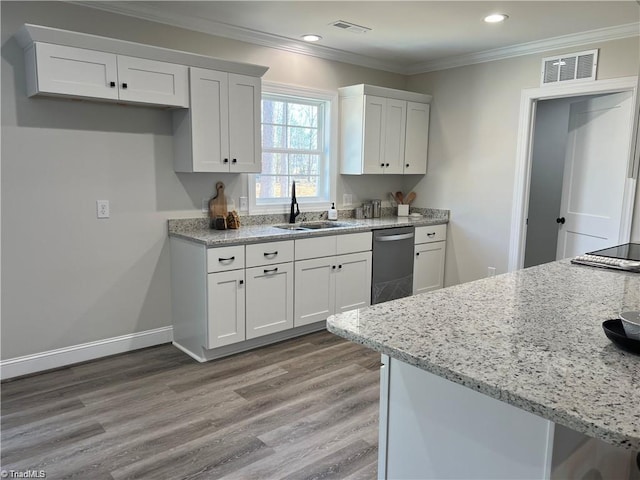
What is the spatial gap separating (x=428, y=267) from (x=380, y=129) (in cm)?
148

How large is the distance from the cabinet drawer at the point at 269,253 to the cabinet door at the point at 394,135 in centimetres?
160

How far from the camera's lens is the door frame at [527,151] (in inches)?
145

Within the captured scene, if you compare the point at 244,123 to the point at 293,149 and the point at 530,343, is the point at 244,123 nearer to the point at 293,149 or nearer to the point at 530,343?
the point at 293,149

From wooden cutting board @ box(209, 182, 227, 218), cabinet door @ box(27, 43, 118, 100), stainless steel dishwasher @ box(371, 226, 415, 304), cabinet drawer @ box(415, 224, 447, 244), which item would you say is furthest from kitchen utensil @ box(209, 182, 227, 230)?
cabinet drawer @ box(415, 224, 447, 244)

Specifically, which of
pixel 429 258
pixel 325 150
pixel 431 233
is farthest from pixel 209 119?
pixel 429 258

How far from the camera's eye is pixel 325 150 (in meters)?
4.57

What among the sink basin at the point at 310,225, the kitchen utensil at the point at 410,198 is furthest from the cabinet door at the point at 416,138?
the sink basin at the point at 310,225

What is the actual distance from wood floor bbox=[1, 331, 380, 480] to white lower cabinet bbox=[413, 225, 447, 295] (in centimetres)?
149

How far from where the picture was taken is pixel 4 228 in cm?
290

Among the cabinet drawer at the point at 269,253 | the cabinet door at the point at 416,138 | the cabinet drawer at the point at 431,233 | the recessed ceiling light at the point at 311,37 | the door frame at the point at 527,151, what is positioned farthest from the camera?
the cabinet door at the point at 416,138

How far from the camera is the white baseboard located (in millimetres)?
3023

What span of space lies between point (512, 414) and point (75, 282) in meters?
2.99

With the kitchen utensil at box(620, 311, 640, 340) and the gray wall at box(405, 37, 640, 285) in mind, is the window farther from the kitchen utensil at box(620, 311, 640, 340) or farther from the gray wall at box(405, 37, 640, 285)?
the kitchen utensil at box(620, 311, 640, 340)

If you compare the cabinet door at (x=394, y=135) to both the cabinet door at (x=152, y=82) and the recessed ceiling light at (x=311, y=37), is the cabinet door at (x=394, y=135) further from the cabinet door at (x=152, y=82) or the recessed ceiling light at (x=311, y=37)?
the cabinet door at (x=152, y=82)
